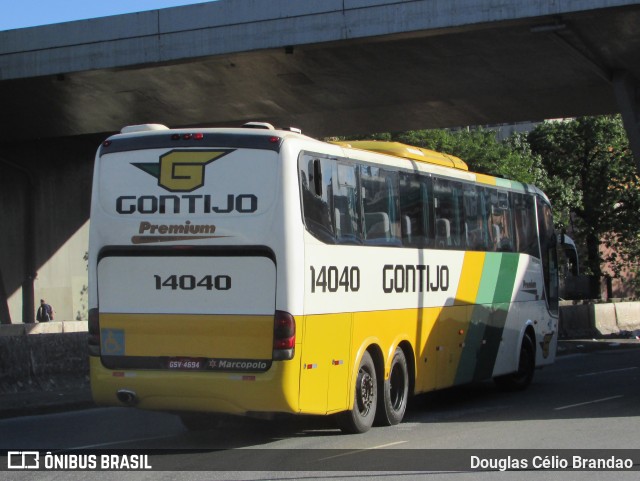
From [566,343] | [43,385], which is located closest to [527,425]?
[43,385]

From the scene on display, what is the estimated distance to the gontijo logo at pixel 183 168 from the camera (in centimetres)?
1130

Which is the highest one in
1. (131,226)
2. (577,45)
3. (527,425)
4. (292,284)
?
(577,45)

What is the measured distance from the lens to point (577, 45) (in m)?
21.1

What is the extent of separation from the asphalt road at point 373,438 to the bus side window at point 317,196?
8.02ft

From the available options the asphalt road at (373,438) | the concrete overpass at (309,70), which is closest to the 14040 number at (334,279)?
the asphalt road at (373,438)

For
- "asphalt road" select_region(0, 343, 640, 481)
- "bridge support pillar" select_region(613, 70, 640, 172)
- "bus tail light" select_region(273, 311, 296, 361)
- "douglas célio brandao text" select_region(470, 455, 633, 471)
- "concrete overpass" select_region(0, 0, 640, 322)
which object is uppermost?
"concrete overpass" select_region(0, 0, 640, 322)

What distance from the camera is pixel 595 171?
47.0 m

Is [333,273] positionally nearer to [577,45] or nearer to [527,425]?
[527,425]

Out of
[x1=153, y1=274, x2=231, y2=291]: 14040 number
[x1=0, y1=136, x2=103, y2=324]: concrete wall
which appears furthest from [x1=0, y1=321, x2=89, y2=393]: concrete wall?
[x1=0, y1=136, x2=103, y2=324]: concrete wall

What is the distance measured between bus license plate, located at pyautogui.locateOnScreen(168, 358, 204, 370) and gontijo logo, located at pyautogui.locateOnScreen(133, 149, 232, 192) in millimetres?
1881

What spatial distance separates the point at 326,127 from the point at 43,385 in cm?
1604

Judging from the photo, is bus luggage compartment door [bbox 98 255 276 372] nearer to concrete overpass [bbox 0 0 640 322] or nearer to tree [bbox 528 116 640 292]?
concrete overpass [bbox 0 0 640 322]

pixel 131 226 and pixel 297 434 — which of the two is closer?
pixel 131 226

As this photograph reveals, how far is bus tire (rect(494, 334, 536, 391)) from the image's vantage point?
60.5 feet
